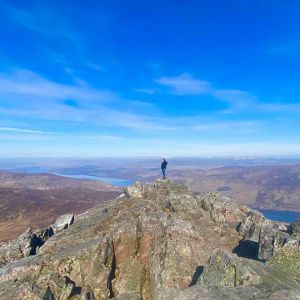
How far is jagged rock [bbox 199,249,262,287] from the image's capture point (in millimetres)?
20520

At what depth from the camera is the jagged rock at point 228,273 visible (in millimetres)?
20520

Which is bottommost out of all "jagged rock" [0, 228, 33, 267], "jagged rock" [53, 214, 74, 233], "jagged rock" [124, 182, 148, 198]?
"jagged rock" [0, 228, 33, 267]

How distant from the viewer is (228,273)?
21703 millimetres

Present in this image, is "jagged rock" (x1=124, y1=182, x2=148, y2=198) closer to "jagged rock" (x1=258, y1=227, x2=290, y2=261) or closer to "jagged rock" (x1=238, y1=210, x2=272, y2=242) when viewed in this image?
"jagged rock" (x1=238, y1=210, x2=272, y2=242)

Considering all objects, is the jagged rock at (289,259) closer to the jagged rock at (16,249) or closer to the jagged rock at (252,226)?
the jagged rock at (252,226)

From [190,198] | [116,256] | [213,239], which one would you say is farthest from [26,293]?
[190,198]

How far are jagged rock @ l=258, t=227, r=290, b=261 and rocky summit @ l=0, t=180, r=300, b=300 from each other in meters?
0.08

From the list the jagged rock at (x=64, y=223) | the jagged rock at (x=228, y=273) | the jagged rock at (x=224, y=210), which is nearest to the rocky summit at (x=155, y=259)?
the jagged rock at (x=228, y=273)

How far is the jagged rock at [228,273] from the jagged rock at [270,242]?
5931mm

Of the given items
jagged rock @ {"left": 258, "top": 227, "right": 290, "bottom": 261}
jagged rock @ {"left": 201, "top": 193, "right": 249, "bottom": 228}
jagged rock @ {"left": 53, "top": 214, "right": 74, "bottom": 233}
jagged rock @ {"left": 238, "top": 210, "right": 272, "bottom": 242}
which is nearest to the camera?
jagged rock @ {"left": 258, "top": 227, "right": 290, "bottom": 261}

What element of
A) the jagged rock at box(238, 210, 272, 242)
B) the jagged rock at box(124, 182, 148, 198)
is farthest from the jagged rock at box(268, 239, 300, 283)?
the jagged rock at box(124, 182, 148, 198)

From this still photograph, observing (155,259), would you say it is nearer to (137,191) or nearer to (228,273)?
(228,273)

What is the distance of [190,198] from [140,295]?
17.1m

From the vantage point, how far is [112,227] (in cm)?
3547
